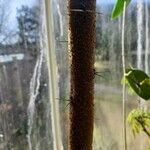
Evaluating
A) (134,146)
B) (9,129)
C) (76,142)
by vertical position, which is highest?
(76,142)

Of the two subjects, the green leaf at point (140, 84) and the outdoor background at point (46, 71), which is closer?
the green leaf at point (140, 84)

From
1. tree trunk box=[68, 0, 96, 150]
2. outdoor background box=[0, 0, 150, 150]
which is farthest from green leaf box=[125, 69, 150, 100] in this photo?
outdoor background box=[0, 0, 150, 150]

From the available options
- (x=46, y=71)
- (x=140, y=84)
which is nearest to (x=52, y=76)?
(x=46, y=71)

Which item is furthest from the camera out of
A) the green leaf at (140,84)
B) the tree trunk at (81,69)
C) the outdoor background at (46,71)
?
the outdoor background at (46,71)

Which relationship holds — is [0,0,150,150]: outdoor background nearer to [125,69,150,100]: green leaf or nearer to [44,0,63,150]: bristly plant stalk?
[44,0,63,150]: bristly plant stalk

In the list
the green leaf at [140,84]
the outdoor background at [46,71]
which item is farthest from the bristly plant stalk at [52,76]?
the green leaf at [140,84]

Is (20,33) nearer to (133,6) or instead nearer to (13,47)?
(13,47)

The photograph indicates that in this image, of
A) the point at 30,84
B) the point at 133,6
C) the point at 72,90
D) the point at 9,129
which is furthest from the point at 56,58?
the point at 72,90

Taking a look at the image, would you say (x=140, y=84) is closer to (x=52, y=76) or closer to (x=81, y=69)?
(x=81, y=69)

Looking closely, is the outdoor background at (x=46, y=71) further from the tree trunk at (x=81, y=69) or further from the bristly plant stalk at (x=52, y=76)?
the tree trunk at (x=81, y=69)
